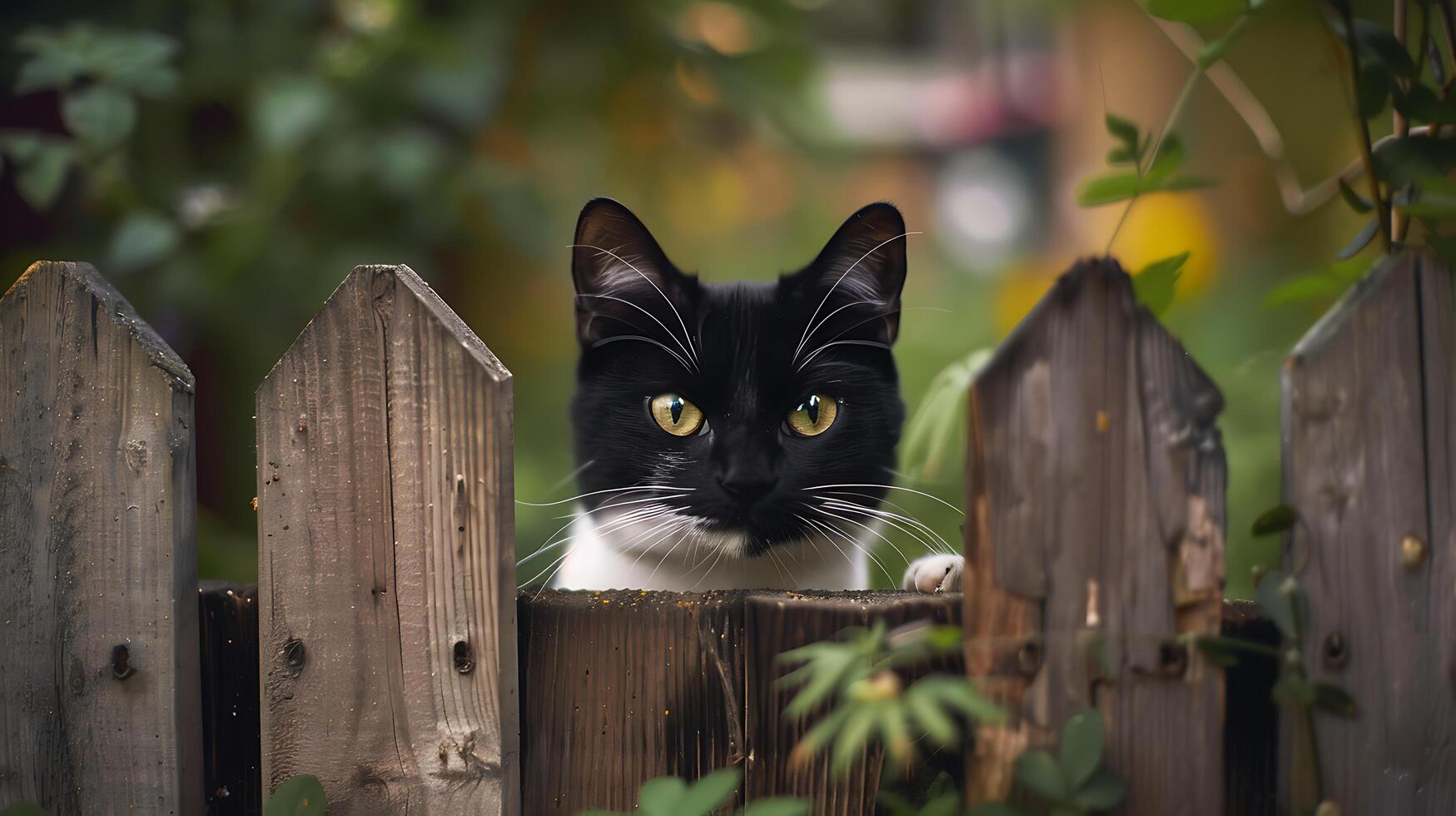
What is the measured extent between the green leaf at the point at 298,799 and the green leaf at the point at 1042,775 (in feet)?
2.30

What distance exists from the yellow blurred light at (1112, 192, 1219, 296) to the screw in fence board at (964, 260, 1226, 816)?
2633 mm

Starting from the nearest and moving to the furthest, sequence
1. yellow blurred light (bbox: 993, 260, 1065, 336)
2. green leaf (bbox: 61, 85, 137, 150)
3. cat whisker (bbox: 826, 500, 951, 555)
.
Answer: cat whisker (bbox: 826, 500, 951, 555) → green leaf (bbox: 61, 85, 137, 150) → yellow blurred light (bbox: 993, 260, 1065, 336)

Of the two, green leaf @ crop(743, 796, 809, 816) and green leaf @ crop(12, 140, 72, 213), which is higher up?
green leaf @ crop(12, 140, 72, 213)

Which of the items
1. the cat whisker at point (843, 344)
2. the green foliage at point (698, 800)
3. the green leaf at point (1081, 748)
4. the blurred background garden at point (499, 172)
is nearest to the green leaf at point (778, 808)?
the green foliage at point (698, 800)

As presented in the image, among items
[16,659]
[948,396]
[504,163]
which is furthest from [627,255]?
[504,163]

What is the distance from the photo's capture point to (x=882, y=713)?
2.46 feet

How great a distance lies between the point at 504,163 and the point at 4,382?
88.6 inches

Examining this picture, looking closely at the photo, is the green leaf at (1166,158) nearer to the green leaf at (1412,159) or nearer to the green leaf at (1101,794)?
the green leaf at (1412,159)

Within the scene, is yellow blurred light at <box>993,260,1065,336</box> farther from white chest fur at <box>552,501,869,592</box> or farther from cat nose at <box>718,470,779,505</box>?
cat nose at <box>718,470,779,505</box>

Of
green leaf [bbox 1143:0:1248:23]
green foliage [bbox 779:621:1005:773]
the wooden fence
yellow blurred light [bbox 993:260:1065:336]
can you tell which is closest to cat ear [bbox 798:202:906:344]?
green leaf [bbox 1143:0:1248:23]

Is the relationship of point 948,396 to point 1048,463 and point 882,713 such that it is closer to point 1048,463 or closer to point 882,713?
point 1048,463

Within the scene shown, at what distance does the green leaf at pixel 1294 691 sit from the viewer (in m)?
0.95

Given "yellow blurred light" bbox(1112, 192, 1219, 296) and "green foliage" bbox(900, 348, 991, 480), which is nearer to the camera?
"green foliage" bbox(900, 348, 991, 480)

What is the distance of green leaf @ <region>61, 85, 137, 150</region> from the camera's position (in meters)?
1.93
